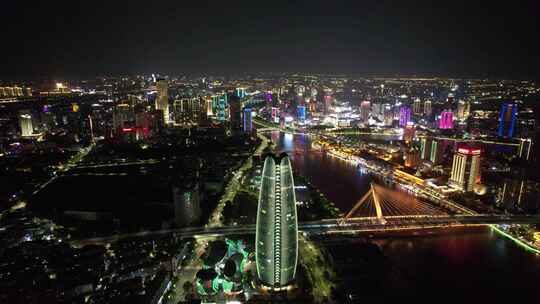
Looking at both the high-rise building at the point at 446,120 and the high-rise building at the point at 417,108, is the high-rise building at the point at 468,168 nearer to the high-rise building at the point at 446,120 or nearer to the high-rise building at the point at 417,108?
the high-rise building at the point at 446,120

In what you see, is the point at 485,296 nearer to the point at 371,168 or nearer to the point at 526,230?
the point at 526,230

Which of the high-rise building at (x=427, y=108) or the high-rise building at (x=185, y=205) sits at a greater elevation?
the high-rise building at (x=427, y=108)

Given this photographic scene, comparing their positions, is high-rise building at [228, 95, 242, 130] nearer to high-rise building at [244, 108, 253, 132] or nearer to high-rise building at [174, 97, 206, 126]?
high-rise building at [244, 108, 253, 132]

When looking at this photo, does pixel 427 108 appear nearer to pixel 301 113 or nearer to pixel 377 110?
pixel 377 110

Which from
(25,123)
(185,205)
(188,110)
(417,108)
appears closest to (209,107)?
(188,110)

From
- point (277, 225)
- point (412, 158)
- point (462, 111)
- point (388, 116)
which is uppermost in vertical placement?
point (462, 111)

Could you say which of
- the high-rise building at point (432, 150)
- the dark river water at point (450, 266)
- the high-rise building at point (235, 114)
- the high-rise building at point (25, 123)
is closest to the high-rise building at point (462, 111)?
the high-rise building at point (432, 150)
